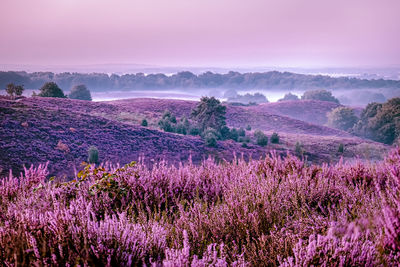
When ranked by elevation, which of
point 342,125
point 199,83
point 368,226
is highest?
point 199,83

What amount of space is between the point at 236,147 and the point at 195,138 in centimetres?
344

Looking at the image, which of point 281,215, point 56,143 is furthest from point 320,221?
point 56,143

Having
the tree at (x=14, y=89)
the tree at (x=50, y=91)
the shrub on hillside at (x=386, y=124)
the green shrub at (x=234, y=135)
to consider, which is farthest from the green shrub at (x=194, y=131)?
the shrub on hillside at (x=386, y=124)

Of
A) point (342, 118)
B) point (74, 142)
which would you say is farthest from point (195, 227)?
point (342, 118)

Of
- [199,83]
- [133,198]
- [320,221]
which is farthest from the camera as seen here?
[199,83]

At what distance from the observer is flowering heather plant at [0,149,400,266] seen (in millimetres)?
1858

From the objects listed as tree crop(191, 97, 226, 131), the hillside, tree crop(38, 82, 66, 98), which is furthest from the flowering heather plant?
tree crop(38, 82, 66, 98)

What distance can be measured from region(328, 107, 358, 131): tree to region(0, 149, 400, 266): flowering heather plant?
221 ft

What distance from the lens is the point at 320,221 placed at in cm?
283

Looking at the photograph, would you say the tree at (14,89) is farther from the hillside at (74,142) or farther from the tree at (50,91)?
the hillside at (74,142)

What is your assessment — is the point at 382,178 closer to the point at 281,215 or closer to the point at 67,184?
the point at 281,215

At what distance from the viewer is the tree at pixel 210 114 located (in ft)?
93.2

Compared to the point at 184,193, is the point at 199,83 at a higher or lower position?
higher

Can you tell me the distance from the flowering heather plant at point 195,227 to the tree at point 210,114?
22677mm
